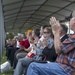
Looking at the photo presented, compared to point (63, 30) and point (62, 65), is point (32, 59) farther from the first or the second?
point (62, 65)

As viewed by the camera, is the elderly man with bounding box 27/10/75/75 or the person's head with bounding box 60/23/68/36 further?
the person's head with bounding box 60/23/68/36

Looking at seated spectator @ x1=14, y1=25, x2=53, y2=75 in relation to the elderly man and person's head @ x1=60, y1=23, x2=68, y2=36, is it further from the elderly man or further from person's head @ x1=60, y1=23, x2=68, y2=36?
the elderly man

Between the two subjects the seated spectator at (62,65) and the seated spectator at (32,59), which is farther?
the seated spectator at (32,59)

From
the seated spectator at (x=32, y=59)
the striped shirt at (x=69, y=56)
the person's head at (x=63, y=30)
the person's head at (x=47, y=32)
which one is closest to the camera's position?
the striped shirt at (x=69, y=56)

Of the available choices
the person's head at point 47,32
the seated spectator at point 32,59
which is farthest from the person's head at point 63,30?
the person's head at point 47,32

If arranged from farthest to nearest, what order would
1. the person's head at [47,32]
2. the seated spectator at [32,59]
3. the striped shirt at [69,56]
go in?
1. the person's head at [47,32]
2. the seated spectator at [32,59]
3. the striped shirt at [69,56]

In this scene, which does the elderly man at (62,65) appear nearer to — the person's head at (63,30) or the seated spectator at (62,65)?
the seated spectator at (62,65)

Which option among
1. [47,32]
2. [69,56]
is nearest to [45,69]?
[69,56]

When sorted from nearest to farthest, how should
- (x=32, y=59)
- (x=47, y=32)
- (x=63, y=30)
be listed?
(x=63, y=30), (x=47, y=32), (x=32, y=59)

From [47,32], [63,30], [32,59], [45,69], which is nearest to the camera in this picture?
[45,69]

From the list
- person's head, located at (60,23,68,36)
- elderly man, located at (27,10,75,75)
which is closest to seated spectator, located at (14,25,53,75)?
person's head, located at (60,23,68,36)

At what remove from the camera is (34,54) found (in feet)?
20.4

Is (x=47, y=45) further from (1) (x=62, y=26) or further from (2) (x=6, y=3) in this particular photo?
(2) (x=6, y=3)

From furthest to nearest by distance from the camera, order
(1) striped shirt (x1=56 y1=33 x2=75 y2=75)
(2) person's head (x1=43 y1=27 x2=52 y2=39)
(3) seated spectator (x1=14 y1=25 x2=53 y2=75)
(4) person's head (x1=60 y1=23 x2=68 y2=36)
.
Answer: (2) person's head (x1=43 y1=27 x2=52 y2=39) → (3) seated spectator (x1=14 y1=25 x2=53 y2=75) → (4) person's head (x1=60 y1=23 x2=68 y2=36) → (1) striped shirt (x1=56 y1=33 x2=75 y2=75)
